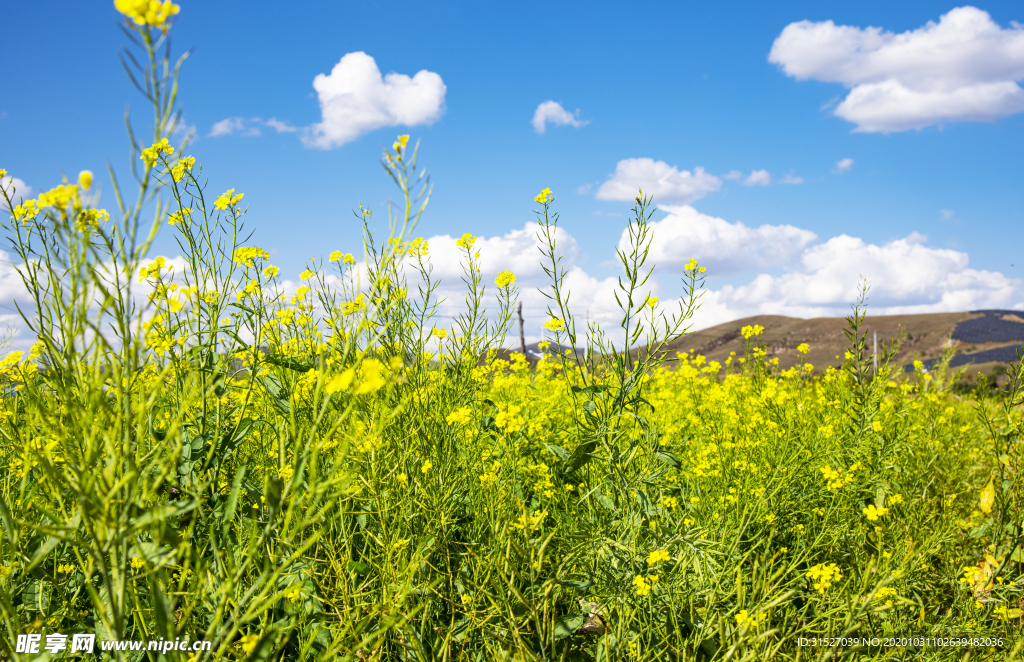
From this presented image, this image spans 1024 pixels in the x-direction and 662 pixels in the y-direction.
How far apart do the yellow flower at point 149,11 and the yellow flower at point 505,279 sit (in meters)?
1.61

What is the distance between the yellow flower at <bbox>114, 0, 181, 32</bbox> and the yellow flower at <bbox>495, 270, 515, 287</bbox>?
1.61 meters

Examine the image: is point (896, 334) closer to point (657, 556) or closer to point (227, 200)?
point (657, 556)

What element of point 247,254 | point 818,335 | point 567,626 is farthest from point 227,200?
point 818,335

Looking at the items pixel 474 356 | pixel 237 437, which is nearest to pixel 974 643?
pixel 474 356

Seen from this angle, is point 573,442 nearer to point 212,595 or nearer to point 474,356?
point 474,356

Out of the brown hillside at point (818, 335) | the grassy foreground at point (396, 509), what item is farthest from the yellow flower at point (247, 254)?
the brown hillside at point (818, 335)

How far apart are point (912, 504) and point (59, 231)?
3122 millimetres

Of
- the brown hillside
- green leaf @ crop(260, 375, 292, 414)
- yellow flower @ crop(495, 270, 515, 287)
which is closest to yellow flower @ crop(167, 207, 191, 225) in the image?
green leaf @ crop(260, 375, 292, 414)

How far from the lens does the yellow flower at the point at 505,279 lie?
2.30 meters

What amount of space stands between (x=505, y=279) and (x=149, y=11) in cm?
163

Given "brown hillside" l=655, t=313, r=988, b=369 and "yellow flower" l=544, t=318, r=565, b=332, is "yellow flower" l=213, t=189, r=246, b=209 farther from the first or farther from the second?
"brown hillside" l=655, t=313, r=988, b=369

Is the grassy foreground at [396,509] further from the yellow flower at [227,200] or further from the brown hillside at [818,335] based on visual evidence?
the brown hillside at [818,335]

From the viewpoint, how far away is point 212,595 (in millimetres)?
1104

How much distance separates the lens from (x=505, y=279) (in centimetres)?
230
